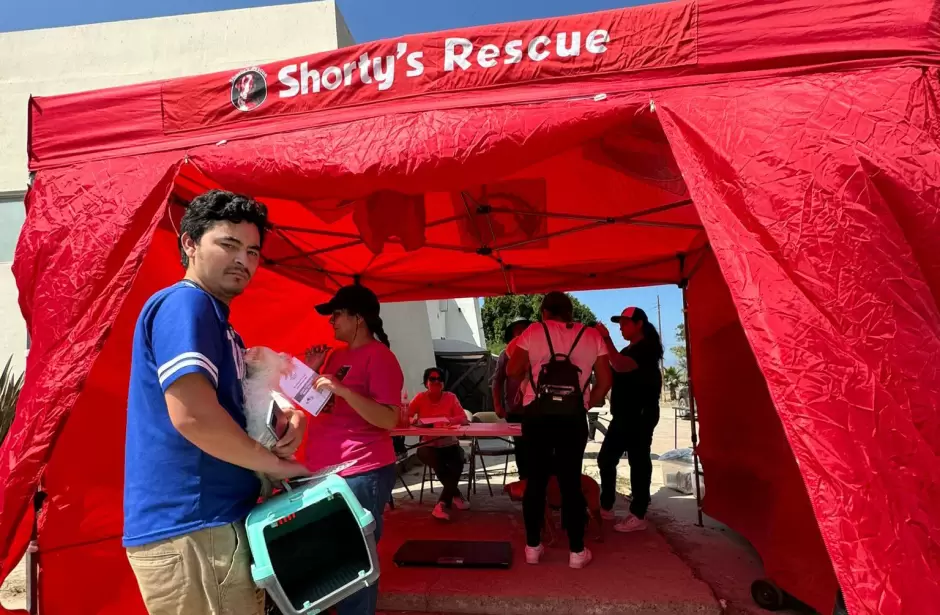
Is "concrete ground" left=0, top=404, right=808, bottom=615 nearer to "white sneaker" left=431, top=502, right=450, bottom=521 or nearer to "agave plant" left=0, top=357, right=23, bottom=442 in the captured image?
"white sneaker" left=431, top=502, right=450, bottom=521

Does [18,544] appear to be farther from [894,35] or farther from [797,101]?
[894,35]

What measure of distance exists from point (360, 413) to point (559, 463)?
A: 1.62 metres

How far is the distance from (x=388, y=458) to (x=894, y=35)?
257cm

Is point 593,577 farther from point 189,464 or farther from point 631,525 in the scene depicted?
point 189,464

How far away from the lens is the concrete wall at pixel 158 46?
809 centimetres

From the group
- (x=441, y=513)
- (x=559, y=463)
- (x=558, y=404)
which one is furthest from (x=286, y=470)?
(x=441, y=513)

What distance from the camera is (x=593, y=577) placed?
11.2 ft

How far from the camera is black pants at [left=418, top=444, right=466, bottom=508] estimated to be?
513 centimetres

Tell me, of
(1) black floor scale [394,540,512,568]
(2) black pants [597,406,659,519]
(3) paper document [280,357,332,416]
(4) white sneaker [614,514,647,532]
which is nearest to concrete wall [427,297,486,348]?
(2) black pants [597,406,659,519]

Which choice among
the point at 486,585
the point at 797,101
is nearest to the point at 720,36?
the point at 797,101

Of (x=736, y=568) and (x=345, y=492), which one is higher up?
(x=345, y=492)

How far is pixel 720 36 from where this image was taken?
2.13 m

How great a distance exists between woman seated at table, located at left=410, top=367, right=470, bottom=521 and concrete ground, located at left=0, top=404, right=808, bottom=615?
0.35 meters

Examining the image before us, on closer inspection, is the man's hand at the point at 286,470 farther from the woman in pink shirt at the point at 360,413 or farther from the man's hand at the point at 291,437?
the woman in pink shirt at the point at 360,413
